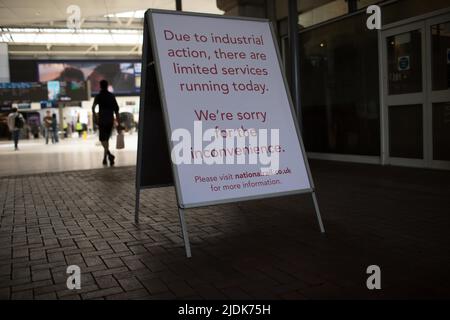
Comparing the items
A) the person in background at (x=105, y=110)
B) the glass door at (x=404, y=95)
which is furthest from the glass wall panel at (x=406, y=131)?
the person in background at (x=105, y=110)

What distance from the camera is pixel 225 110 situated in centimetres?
380

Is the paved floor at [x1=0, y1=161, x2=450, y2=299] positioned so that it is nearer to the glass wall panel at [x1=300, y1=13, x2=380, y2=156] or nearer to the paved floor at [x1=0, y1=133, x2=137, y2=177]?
the glass wall panel at [x1=300, y1=13, x2=380, y2=156]

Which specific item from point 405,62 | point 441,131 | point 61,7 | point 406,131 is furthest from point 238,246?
point 61,7

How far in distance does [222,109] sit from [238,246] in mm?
1113

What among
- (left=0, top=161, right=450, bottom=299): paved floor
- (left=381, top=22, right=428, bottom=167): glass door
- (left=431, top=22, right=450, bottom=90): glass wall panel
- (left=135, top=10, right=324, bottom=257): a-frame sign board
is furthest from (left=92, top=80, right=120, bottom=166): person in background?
(left=431, top=22, right=450, bottom=90): glass wall panel

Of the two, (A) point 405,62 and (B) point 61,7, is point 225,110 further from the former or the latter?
(B) point 61,7

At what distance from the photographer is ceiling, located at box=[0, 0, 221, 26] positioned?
13.6m

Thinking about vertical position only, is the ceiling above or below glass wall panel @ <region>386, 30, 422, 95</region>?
above

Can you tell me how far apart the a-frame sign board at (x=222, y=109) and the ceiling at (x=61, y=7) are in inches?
430

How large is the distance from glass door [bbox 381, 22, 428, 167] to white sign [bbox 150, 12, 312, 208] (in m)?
4.29

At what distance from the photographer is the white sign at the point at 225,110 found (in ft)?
11.7

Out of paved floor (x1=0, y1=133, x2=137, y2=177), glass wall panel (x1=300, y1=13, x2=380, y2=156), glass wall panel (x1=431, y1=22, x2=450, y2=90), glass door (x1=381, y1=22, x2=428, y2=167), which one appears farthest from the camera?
paved floor (x1=0, y1=133, x2=137, y2=177)

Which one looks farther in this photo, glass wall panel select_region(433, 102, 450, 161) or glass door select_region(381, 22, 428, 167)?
glass door select_region(381, 22, 428, 167)
